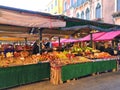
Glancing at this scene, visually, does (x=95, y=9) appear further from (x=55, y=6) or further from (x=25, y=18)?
(x=55, y=6)

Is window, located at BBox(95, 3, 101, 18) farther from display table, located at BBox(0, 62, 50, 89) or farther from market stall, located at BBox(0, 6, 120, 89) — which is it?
display table, located at BBox(0, 62, 50, 89)

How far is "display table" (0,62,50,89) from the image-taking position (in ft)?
24.6

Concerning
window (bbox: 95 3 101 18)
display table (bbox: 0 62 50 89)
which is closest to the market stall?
display table (bbox: 0 62 50 89)

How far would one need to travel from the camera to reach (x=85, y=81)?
29.2 feet

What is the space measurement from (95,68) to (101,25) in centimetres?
413

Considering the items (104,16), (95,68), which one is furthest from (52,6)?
(95,68)

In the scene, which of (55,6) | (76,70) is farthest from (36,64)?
(55,6)

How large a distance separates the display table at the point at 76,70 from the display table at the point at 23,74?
0.42m

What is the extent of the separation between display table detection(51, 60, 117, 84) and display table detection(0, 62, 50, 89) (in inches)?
16.6

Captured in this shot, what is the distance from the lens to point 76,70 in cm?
912

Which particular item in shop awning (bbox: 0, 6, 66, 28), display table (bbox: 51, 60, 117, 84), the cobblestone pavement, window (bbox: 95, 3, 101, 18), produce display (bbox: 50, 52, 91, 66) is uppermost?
window (bbox: 95, 3, 101, 18)

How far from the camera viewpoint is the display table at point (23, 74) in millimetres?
7508

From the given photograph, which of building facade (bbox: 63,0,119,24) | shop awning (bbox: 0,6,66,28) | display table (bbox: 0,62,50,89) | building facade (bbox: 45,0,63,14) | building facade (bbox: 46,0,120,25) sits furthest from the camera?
building facade (bbox: 45,0,63,14)

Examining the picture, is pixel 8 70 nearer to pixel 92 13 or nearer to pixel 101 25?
pixel 101 25
